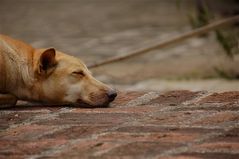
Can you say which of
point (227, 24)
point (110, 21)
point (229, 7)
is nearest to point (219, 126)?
point (227, 24)

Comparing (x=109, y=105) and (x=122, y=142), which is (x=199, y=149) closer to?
(x=122, y=142)

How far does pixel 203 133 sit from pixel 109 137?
499mm

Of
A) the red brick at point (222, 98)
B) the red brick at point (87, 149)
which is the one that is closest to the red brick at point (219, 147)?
the red brick at point (87, 149)

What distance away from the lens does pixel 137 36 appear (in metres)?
11.3

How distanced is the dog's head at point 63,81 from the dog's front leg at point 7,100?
191 millimetres

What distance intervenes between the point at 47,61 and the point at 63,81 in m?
0.17

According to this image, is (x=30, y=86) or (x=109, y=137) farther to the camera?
(x=30, y=86)

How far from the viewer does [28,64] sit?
5246 mm

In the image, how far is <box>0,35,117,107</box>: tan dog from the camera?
5.15 meters

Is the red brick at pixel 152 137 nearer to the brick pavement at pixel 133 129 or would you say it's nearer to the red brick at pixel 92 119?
the brick pavement at pixel 133 129

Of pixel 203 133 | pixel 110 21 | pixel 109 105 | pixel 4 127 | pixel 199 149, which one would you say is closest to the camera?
pixel 199 149

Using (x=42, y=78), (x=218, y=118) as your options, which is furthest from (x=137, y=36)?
(x=218, y=118)

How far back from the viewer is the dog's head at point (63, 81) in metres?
5.10

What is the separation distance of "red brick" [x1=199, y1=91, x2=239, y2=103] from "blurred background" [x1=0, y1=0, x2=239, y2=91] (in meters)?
1.81
